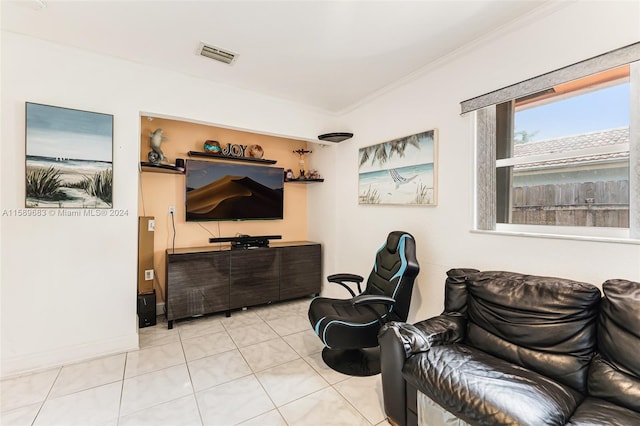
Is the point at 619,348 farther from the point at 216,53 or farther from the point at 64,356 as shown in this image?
the point at 64,356

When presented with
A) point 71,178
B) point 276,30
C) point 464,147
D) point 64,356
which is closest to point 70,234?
point 71,178

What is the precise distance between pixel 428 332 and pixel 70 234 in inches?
115

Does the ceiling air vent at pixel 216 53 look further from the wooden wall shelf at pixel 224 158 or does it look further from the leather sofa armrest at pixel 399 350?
the leather sofa armrest at pixel 399 350

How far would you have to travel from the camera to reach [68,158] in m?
2.31

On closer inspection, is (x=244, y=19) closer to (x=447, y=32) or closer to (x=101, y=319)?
(x=447, y=32)

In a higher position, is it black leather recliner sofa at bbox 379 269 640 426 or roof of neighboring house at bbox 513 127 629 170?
roof of neighboring house at bbox 513 127 629 170

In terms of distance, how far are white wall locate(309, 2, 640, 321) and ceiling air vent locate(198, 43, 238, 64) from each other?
5.33ft

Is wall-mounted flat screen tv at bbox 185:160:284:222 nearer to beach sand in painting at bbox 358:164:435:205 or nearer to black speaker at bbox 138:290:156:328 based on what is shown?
black speaker at bbox 138:290:156:328

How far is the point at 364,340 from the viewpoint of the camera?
2.20m

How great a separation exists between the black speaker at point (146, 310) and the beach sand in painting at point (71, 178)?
1147 millimetres

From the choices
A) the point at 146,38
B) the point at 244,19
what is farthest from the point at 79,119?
the point at 244,19

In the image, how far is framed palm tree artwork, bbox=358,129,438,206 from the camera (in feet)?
8.54

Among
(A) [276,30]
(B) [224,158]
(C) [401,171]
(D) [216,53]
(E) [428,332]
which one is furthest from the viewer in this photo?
(B) [224,158]

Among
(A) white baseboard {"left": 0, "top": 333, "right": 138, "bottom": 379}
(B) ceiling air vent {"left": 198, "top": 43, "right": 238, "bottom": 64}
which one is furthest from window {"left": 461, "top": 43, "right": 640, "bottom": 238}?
(A) white baseboard {"left": 0, "top": 333, "right": 138, "bottom": 379}
